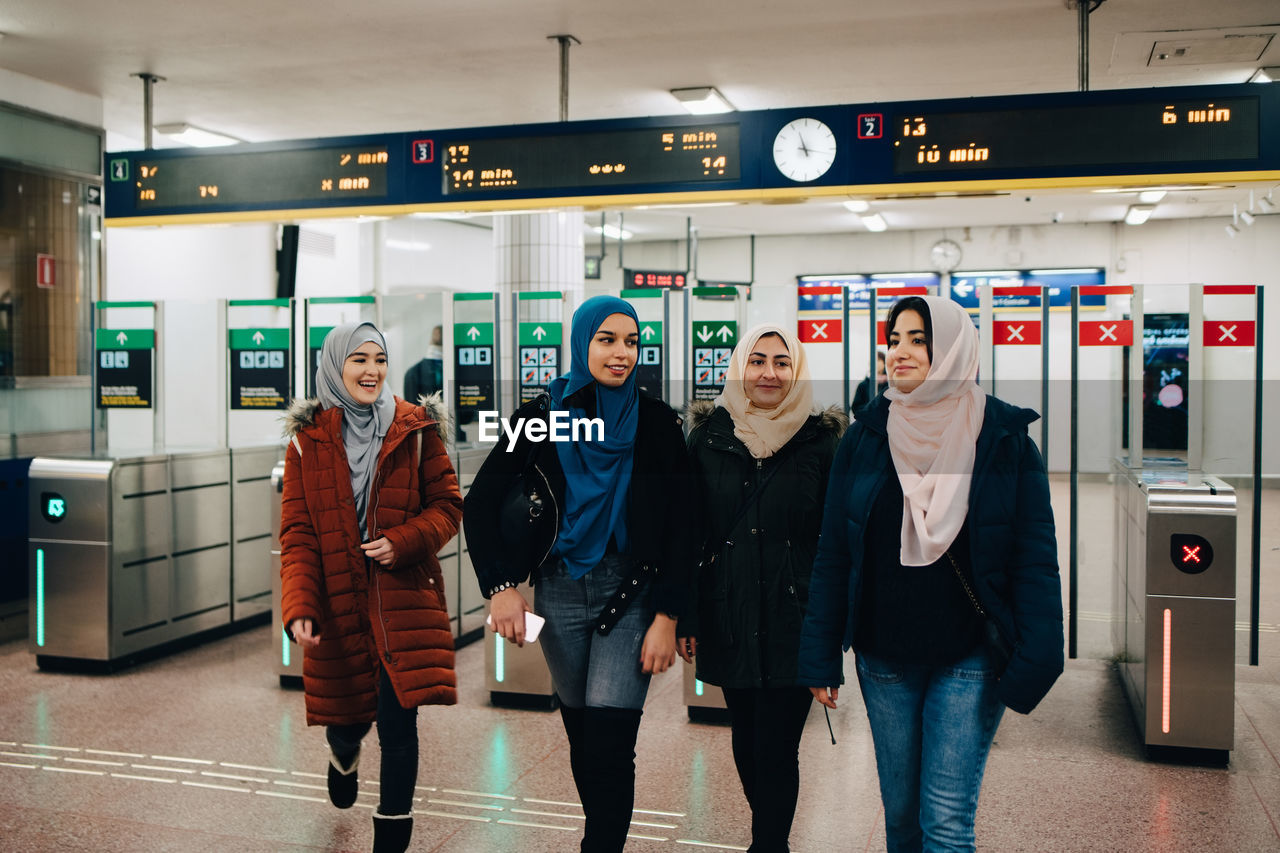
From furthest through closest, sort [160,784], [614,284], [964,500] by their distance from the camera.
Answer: [614,284], [160,784], [964,500]

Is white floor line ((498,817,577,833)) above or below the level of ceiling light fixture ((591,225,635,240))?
below

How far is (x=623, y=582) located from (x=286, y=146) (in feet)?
13.5

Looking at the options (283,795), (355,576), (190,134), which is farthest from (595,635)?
(190,134)

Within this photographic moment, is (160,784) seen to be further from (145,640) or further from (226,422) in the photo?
(226,422)

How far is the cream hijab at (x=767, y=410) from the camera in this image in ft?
8.84

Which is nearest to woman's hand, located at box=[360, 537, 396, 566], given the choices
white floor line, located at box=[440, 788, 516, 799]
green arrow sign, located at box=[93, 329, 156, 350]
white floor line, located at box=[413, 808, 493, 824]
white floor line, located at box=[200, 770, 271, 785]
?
white floor line, located at box=[413, 808, 493, 824]

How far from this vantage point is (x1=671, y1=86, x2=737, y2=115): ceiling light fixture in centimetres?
690

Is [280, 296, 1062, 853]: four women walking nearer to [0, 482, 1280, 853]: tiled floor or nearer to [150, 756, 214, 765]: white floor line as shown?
[0, 482, 1280, 853]: tiled floor

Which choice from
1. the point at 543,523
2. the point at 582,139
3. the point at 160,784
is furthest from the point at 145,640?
the point at 543,523

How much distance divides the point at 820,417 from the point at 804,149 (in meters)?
2.60

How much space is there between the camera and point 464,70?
21.2 feet

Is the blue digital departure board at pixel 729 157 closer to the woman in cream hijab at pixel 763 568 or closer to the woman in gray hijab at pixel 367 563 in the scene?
the woman in gray hijab at pixel 367 563

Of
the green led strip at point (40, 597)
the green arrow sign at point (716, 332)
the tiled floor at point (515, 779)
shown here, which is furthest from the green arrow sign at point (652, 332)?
the green led strip at point (40, 597)

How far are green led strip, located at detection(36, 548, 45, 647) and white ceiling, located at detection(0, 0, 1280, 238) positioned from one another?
2.78 m
